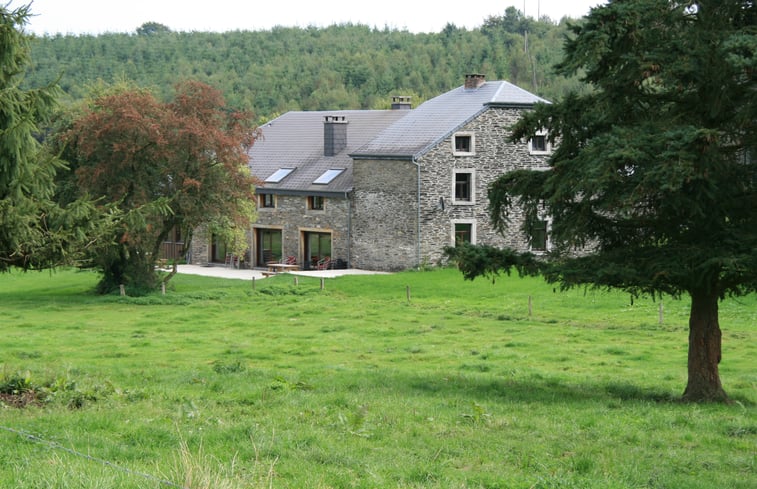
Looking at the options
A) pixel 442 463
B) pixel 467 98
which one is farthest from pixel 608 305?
pixel 442 463

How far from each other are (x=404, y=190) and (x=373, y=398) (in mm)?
29155

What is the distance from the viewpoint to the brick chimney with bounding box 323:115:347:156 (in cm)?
4819

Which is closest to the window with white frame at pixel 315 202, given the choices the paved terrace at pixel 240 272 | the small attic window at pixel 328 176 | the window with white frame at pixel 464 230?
the small attic window at pixel 328 176

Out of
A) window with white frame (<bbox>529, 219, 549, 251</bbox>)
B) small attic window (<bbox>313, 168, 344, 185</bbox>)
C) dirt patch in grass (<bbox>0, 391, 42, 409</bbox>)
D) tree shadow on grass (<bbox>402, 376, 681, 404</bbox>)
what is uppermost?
small attic window (<bbox>313, 168, 344, 185</bbox>)

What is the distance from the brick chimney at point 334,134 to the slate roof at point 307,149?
1.06 feet

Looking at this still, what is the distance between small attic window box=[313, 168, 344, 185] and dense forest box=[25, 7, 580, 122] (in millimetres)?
28686

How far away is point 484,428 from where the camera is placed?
11266 mm

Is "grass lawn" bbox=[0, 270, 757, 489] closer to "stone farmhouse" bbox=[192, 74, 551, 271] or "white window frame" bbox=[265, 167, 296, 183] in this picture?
"stone farmhouse" bbox=[192, 74, 551, 271]

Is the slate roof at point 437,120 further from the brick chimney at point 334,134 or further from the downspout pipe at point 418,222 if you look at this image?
the brick chimney at point 334,134

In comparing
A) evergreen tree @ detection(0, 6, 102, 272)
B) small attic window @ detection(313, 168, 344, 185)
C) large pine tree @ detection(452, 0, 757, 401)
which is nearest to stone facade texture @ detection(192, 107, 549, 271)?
small attic window @ detection(313, 168, 344, 185)

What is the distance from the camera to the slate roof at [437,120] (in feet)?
139

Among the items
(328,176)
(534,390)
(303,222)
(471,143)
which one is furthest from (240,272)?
(534,390)

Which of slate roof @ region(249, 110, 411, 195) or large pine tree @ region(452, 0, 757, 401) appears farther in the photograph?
slate roof @ region(249, 110, 411, 195)

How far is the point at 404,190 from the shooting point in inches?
1670
